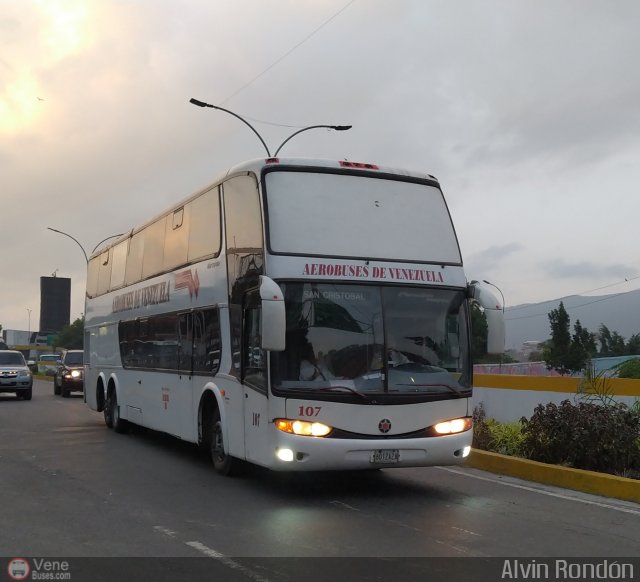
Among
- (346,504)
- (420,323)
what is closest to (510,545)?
(346,504)

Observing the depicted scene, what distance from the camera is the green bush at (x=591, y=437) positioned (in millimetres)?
10430

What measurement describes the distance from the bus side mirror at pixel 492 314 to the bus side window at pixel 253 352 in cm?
254

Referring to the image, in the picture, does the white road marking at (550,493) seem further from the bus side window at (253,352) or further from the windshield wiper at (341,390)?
the bus side window at (253,352)

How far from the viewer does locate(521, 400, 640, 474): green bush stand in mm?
10430

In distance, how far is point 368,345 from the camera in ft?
29.8

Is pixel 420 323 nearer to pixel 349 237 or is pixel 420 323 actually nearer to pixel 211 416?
pixel 349 237

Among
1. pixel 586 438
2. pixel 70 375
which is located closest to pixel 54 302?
pixel 70 375
